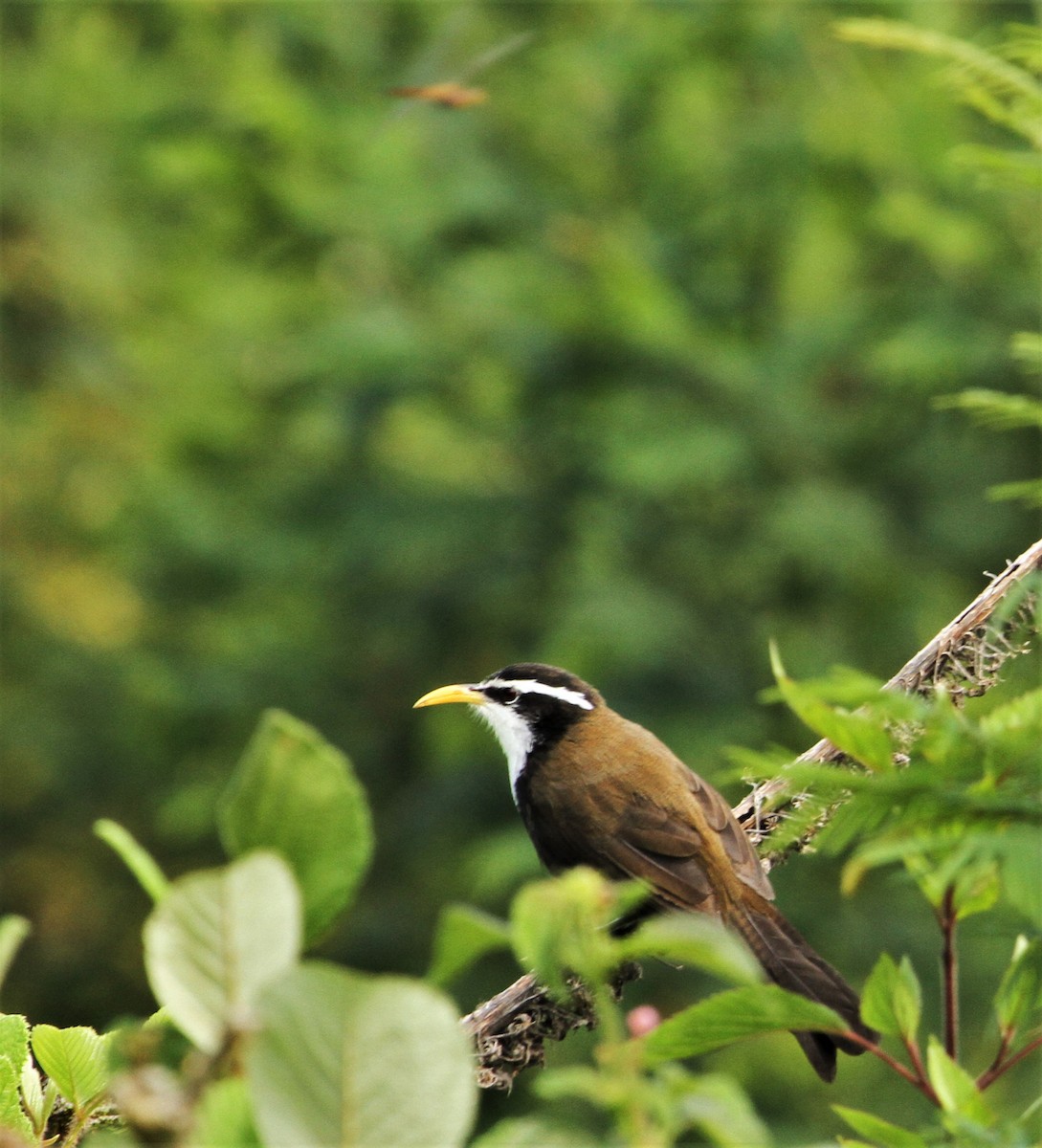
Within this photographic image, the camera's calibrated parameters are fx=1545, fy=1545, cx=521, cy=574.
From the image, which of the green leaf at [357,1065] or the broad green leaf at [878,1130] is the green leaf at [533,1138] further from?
the broad green leaf at [878,1130]

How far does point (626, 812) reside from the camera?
4613 mm

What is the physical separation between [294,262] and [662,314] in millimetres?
4379

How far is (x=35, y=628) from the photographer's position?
1759 centimetres

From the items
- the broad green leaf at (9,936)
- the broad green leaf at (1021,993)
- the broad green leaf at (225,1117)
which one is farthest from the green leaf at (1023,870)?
the broad green leaf at (9,936)

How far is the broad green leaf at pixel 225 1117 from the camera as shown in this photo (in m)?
1.05

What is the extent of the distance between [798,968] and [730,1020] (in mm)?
2080

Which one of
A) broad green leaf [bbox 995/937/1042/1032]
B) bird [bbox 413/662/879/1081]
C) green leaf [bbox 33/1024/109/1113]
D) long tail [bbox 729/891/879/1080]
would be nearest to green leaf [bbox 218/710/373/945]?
green leaf [bbox 33/1024/109/1113]

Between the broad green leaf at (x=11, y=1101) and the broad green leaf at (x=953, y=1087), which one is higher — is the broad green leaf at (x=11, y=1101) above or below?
below

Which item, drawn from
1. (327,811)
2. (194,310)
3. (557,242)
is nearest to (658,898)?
(327,811)

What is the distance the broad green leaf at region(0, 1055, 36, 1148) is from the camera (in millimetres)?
1460

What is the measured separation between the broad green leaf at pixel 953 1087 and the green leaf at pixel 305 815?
22.8 inches

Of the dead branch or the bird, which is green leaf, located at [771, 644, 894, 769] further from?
the bird

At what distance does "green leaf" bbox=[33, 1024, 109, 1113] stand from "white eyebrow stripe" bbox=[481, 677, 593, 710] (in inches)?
149

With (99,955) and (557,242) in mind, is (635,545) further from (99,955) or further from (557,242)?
(99,955)
